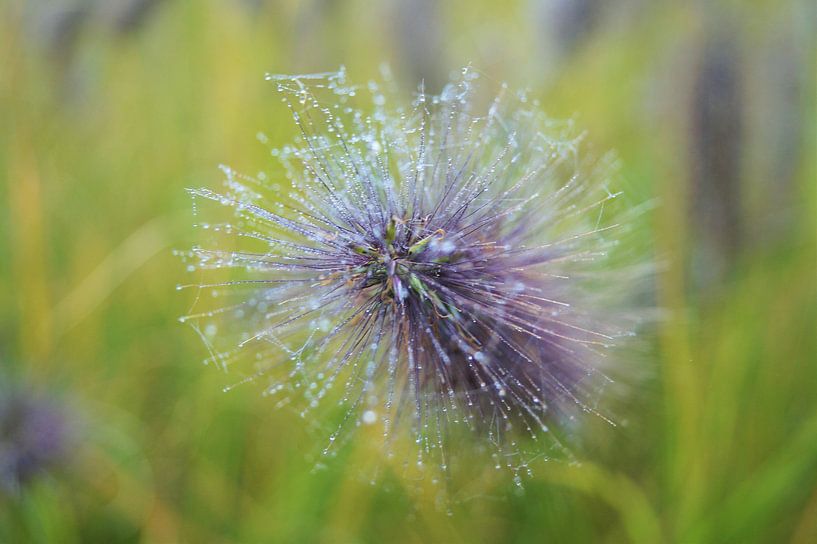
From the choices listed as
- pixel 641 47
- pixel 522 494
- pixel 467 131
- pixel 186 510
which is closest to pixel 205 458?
pixel 186 510

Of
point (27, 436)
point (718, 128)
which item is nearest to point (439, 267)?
point (718, 128)

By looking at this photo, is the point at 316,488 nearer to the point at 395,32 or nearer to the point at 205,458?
the point at 205,458

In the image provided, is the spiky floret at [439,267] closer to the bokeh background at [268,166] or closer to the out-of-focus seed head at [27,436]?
the bokeh background at [268,166]

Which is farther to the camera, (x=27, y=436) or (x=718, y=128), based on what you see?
(x=27, y=436)

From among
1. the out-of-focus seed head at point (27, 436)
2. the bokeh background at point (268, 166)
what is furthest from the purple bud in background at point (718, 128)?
the out-of-focus seed head at point (27, 436)

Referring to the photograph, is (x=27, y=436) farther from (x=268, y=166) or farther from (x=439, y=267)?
(x=439, y=267)

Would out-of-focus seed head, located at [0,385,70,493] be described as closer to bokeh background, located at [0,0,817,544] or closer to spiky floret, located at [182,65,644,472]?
bokeh background, located at [0,0,817,544]
